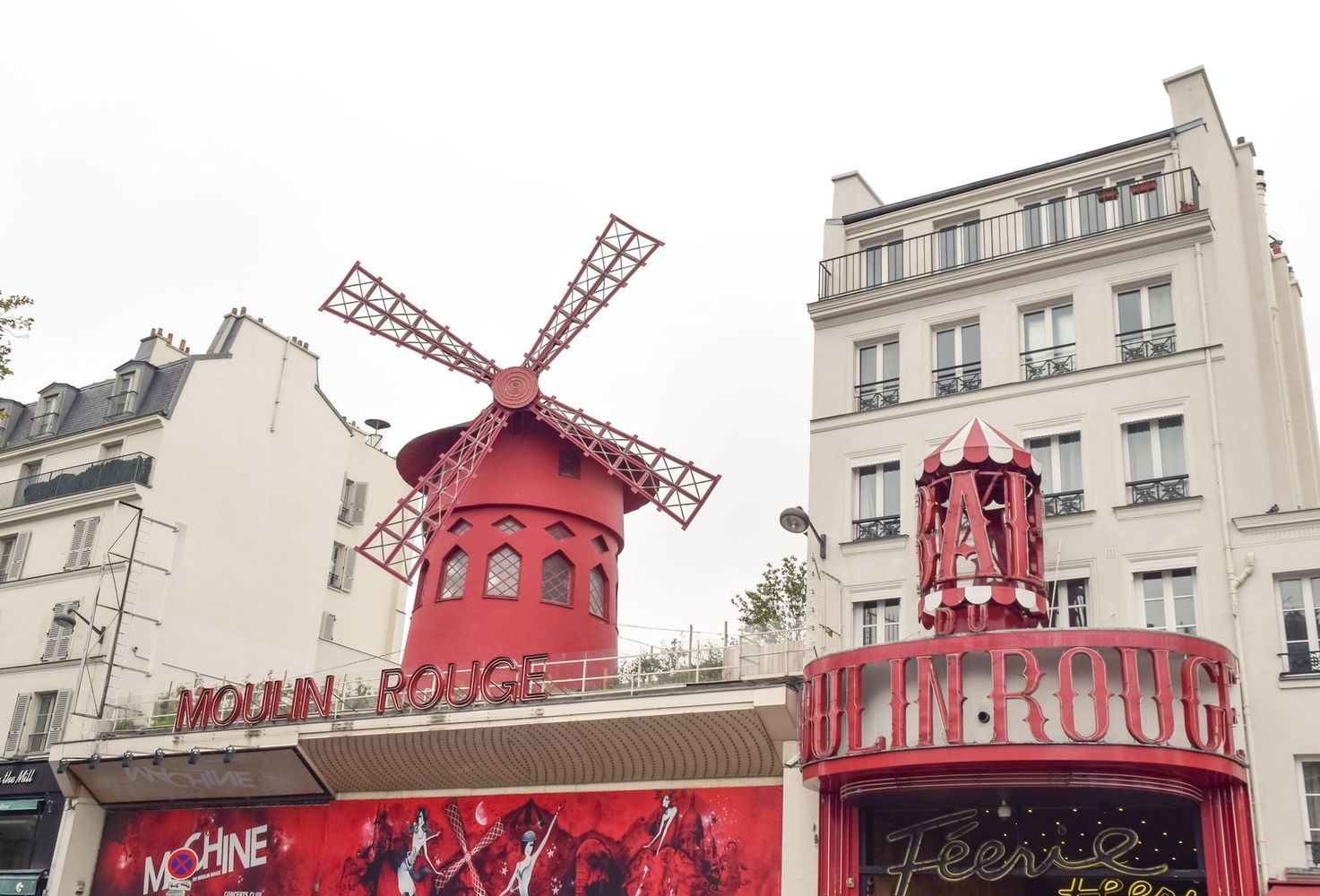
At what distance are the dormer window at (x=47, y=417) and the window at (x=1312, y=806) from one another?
21.5 m

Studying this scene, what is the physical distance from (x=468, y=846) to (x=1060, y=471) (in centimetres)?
836

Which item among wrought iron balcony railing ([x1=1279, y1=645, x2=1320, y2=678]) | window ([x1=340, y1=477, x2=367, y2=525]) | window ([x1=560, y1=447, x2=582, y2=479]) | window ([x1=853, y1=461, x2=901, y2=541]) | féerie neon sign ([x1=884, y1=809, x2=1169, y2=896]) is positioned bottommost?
féerie neon sign ([x1=884, y1=809, x2=1169, y2=896])

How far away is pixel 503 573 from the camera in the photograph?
59.9 ft

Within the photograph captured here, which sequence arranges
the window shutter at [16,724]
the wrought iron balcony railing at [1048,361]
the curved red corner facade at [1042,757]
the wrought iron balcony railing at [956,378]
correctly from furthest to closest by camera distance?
the window shutter at [16,724], the wrought iron balcony railing at [956,378], the wrought iron balcony railing at [1048,361], the curved red corner facade at [1042,757]

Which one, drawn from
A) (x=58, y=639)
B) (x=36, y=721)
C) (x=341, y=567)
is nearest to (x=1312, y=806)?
(x=58, y=639)

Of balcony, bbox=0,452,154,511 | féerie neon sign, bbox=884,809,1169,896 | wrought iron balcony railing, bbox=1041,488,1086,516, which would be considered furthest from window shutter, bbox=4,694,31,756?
wrought iron balcony railing, bbox=1041,488,1086,516

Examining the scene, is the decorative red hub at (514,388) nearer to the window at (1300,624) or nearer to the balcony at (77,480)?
the balcony at (77,480)

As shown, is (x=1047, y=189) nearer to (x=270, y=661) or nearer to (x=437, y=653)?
(x=437, y=653)

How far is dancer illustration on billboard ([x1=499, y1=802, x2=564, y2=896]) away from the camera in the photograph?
602 inches

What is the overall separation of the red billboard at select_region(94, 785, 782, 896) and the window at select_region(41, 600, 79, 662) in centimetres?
280

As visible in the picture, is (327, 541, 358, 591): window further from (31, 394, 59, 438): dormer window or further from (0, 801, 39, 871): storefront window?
(0, 801, 39, 871): storefront window

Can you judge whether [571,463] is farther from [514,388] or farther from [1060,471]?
[1060,471]

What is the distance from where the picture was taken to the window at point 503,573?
18.1 m

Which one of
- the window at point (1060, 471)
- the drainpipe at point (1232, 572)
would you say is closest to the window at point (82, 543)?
the window at point (1060, 471)
